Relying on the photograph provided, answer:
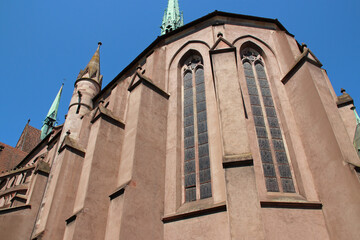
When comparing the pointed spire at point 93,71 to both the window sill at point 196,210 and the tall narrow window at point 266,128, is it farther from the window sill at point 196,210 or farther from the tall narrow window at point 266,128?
the window sill at point 196,210

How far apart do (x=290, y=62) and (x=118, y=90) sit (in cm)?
872

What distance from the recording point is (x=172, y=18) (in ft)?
109

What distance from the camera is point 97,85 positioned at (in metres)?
20.0

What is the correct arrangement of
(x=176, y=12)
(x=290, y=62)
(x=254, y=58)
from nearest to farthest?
(x=290, y=62) → (x=254, y=58) → (x=176, y=12)

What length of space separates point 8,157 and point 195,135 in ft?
106

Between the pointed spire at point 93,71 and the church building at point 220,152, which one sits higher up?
the pointed spire at point 93,71

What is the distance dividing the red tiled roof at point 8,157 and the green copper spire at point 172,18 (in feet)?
73.8

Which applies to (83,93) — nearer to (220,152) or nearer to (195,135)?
(195,135)

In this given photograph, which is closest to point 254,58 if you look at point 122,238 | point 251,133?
point 251,133

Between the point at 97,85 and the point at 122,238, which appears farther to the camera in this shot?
the point at 97,85

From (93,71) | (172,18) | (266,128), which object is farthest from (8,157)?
(266,128)

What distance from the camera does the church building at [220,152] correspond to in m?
7.60

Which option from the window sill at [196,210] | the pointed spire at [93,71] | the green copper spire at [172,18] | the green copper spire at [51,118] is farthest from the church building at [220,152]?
the green copper spire at [51,118]

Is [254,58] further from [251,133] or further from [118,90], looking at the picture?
[118,90]
